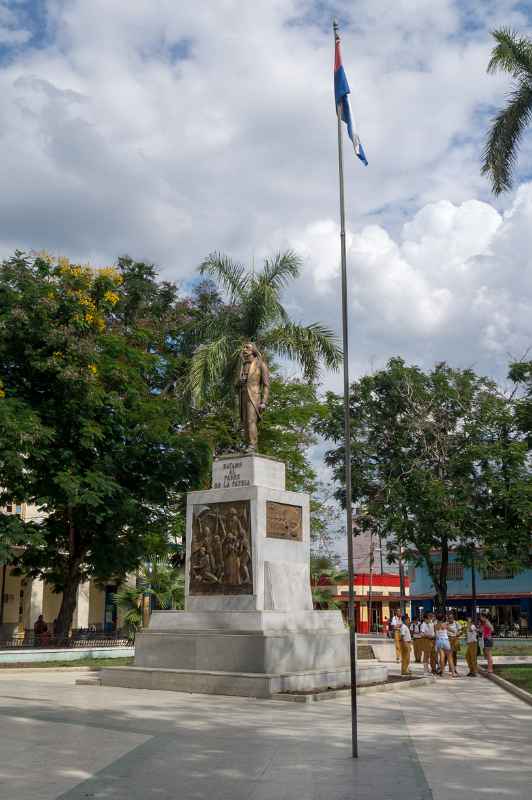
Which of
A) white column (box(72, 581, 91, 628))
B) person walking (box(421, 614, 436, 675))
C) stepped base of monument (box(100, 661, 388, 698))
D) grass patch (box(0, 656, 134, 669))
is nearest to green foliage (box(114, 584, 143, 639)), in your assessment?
grass patch (box(0, 656, 134, 669))

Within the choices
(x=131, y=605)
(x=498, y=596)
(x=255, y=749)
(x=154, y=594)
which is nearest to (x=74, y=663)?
(x=131, y=605)

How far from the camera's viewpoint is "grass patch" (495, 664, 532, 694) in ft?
55.8

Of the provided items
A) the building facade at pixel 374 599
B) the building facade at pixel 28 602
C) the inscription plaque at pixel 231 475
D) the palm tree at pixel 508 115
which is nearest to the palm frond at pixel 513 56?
the palm tree at pixel 508 115

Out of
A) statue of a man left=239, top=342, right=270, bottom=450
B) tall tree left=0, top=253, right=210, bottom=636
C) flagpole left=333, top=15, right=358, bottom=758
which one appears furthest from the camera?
tall tree left=0, top=253, right=210, bottom=636

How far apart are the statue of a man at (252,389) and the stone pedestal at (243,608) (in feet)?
3.48

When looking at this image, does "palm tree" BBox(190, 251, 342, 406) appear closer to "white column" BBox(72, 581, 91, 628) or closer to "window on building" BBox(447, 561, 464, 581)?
"white column" BBox(72, 581, 91, 628)

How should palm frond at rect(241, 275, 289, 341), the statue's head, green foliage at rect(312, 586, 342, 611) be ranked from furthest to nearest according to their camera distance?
green foliage at rect(312, 586, 342, 611) < palm frond at rect(241, 275, 289, 341) < the statue's head

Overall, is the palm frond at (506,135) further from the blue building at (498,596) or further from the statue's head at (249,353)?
the blue building at (498,596)

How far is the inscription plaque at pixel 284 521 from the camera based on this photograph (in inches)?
669

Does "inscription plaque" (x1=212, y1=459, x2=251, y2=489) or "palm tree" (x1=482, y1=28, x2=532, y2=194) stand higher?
"palm tree" (x1=482, y1=28, x2=532, y2=194)

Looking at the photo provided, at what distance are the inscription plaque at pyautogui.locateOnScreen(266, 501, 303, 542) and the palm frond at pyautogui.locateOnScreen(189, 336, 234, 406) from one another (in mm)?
5363

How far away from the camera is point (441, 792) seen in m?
6.97

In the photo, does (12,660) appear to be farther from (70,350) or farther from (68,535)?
(70,350)

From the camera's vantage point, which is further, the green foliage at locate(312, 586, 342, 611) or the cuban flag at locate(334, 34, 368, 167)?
the green foliage at locate(312, 586, 342, 611)
